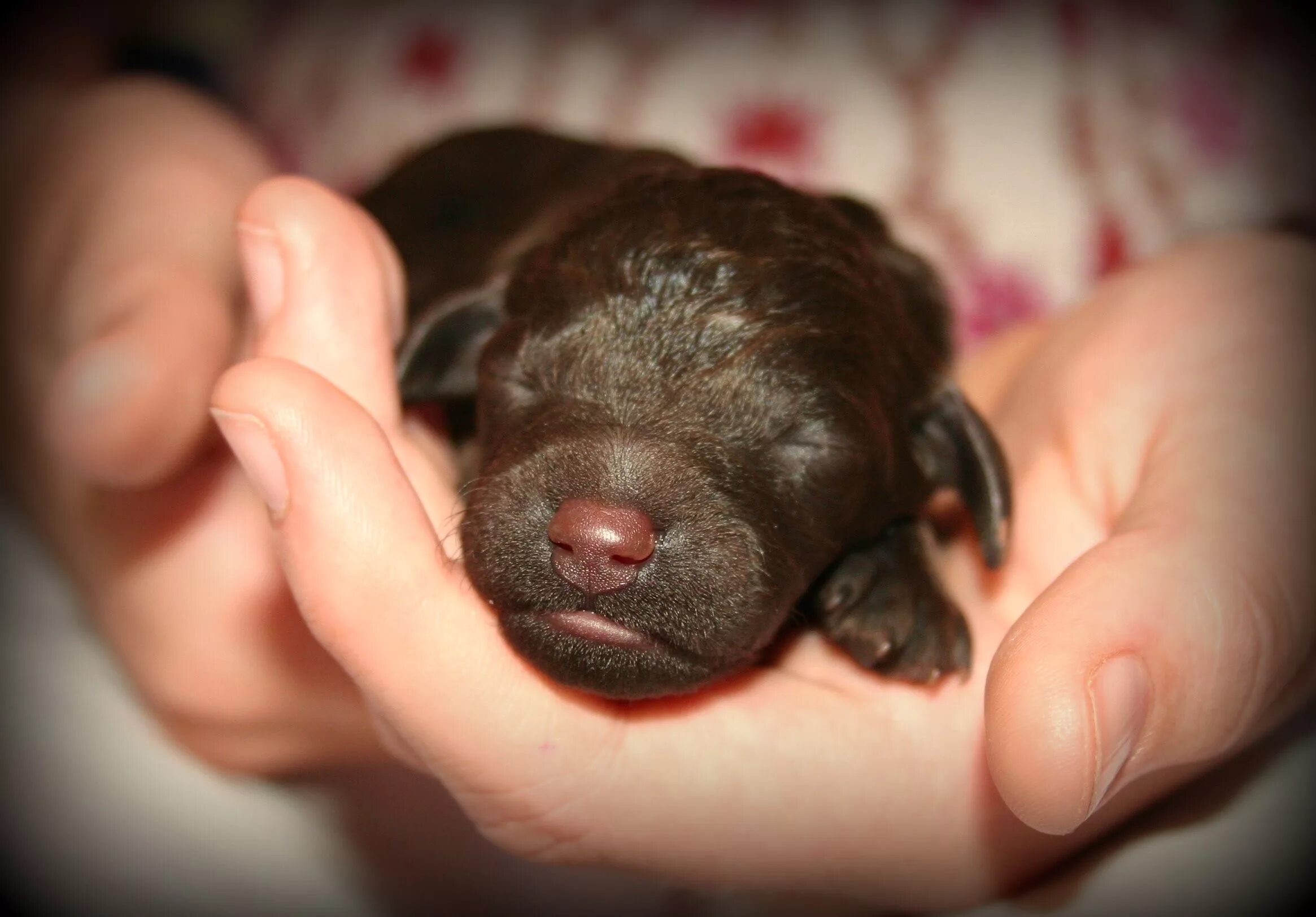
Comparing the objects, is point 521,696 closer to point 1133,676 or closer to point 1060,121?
point 1133,676

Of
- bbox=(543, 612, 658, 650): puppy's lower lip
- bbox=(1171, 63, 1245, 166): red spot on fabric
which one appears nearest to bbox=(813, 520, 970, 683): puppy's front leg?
bbox=(543, 612, 658, 650): puppy's lower lip

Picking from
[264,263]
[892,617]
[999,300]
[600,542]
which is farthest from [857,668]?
[999,300]

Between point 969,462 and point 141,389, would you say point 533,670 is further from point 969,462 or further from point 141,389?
point 969,462

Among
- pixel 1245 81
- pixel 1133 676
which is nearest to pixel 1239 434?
pixel 1133 676

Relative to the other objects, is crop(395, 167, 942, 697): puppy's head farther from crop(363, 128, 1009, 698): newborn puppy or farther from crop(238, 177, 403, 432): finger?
crop(238, 177, 403, 432): finger

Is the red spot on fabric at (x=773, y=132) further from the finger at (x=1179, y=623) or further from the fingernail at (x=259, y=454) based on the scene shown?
the fingernail at (x=259, y=454)

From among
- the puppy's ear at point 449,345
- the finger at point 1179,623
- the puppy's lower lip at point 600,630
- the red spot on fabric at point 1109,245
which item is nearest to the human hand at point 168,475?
the puppy's ear at point 449,345
